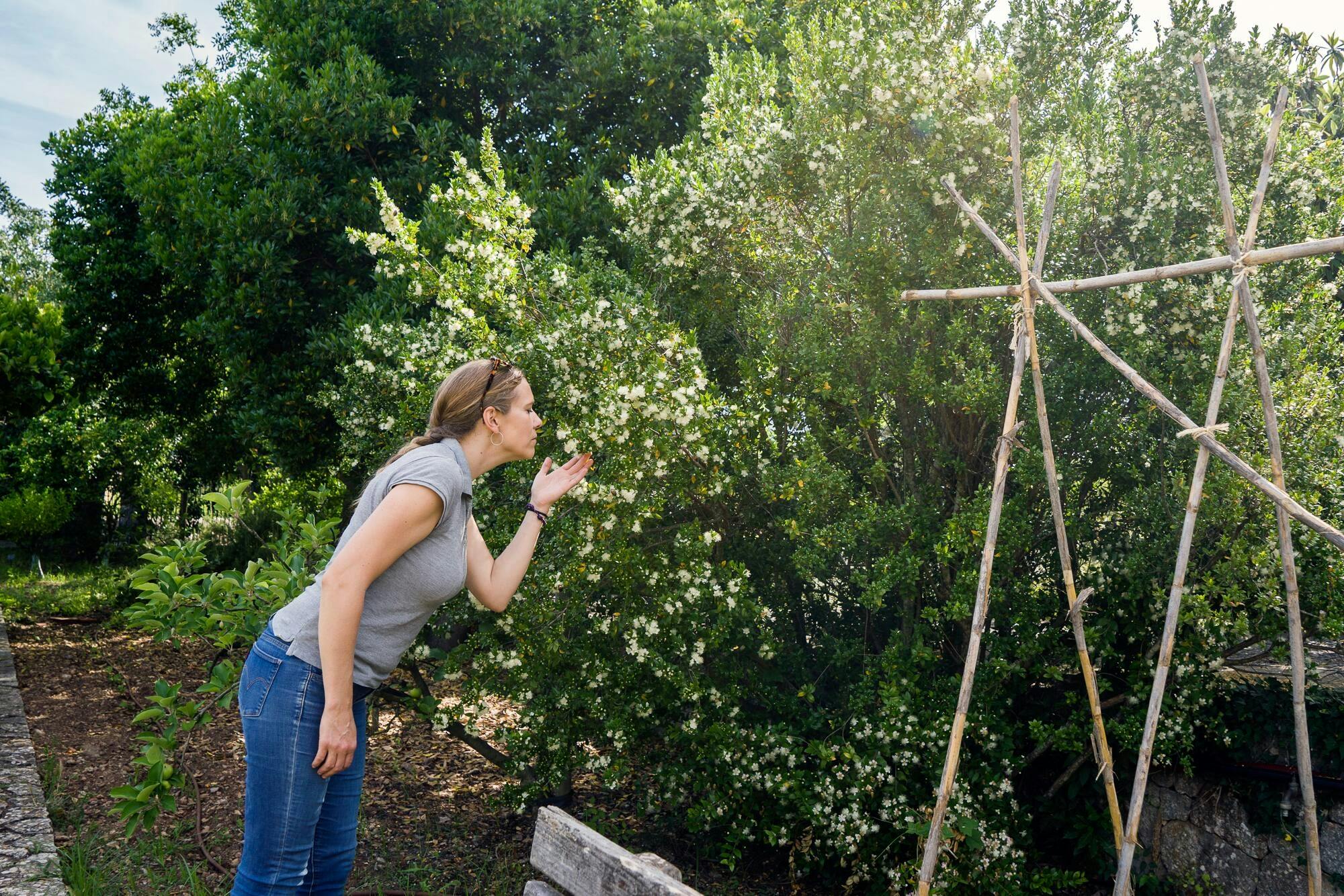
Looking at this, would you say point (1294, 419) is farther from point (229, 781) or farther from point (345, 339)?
point (229, 781)

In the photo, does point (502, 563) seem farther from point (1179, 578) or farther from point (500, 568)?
point (1179, 578)

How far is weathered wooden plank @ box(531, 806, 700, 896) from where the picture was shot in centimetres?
186

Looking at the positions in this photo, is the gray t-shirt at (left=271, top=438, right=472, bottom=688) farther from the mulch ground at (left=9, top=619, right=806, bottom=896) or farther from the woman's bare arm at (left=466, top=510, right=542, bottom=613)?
the mulch ground at (left=9, top=619, right=806, bottom=896)

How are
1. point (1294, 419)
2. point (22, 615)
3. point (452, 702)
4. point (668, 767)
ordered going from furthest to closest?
point (22, 615) → point (452, 702) → point (668, 767) → point (1294, 419)

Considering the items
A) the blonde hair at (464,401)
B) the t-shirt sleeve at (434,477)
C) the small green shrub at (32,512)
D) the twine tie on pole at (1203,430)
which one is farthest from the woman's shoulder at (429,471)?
the small green shrub at (32,512)

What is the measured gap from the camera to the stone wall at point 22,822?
366cm

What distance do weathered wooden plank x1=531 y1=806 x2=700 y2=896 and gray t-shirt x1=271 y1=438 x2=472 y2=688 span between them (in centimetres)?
55

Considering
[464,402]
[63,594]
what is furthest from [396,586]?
[63,594]

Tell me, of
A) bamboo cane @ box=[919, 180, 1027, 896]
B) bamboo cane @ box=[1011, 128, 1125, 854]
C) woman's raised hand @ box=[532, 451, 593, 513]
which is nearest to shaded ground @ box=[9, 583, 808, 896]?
bamboo cane @ box=[919, 180, 1027, 896]

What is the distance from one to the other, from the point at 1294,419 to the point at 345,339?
16.8 ft

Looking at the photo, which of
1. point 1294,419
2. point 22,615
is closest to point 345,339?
point 1294,419

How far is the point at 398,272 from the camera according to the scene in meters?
4.45

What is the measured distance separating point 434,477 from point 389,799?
13.5 ft

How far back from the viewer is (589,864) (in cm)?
203
